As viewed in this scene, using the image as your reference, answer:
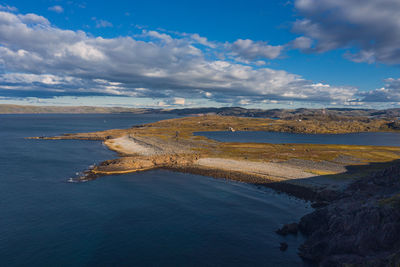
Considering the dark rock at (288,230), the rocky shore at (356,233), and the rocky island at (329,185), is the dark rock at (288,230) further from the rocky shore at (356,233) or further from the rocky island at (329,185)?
the rocky island at (329,185)

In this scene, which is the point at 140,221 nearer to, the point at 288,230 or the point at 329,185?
the point at 288,230

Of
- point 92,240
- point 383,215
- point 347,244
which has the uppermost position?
point 383,215

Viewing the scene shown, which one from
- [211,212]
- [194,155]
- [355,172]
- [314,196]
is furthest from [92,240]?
[355,172]

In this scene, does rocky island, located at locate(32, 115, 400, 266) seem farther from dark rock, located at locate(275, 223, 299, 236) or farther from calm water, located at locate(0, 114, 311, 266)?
calm water, located at locate(0, 114, 311, 266)

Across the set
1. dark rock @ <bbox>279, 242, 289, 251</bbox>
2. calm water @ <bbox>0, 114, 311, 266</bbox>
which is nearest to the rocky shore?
dark rock @ <bbox>279, 242, 289, 251</bbox>

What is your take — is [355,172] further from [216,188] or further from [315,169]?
[216,188]

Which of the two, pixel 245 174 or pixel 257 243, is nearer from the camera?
pixel 257 243
